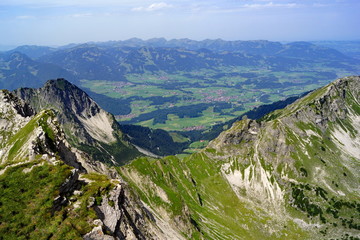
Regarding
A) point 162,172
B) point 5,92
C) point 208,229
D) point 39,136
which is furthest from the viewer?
point 162,172

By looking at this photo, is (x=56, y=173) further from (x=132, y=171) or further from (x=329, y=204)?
(x=329, y=204)

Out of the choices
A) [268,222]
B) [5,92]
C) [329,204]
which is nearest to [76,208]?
[5,92]

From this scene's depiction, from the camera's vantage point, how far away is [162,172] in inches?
7205

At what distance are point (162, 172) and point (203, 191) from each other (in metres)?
35.6

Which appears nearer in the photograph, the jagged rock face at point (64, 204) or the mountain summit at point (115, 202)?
the jagged rock face at point (64, 204)

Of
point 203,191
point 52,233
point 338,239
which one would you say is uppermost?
point 52,233

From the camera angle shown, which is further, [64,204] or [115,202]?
[115,202]

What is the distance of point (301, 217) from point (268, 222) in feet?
87.8

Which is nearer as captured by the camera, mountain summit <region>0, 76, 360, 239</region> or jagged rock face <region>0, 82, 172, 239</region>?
jagged rock face <region>0, 82, 172, 239</region>

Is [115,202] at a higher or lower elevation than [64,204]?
lower

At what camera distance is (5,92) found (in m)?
136

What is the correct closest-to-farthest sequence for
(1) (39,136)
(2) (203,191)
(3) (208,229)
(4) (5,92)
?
(1) (39,136), (4) (5,92), (3) (208,229), (2) (203,191)

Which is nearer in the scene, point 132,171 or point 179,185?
point 132,171

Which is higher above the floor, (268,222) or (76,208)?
(76,208)
